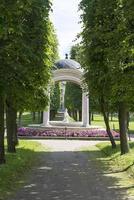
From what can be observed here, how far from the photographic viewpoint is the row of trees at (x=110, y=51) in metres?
14.9

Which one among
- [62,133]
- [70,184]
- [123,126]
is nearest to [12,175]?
[70,184]

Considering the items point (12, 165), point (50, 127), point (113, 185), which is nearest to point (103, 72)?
point (12, 165)

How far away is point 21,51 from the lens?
1650 cm

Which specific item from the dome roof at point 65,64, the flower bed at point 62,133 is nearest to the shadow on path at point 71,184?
the flower bed at point 62,133

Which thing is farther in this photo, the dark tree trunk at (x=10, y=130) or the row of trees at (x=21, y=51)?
the dark tree trunk at (x=10, y=130)

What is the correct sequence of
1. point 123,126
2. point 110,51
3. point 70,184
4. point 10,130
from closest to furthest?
point 70,184 < point 110,51 < point 10,130 < point 123,126

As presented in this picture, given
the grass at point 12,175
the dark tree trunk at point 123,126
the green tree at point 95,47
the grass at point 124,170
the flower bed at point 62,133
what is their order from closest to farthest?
the grass at point 12,175 < the grass at point 124,170 < the green tree at point 95,47 < the dark tree trunk at point 123,126 < the flower bed at point 62,133

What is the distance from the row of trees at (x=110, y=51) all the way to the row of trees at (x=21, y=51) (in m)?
2.12

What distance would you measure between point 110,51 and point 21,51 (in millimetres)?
2892

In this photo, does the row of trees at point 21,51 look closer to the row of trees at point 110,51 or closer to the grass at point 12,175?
the grass at point 12,175

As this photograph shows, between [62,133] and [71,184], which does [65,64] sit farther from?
[71,184]

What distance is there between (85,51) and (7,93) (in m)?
8.10

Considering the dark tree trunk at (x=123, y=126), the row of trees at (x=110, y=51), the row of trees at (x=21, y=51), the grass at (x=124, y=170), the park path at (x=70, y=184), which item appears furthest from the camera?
the dark tree trunk at (x=123, y=126)

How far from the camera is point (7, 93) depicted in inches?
688
